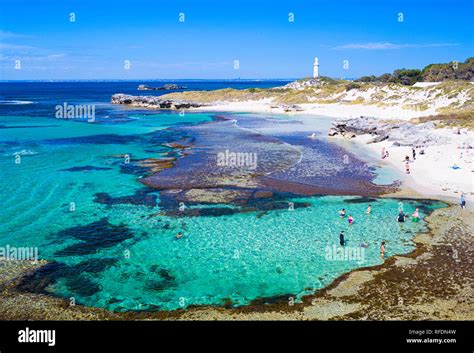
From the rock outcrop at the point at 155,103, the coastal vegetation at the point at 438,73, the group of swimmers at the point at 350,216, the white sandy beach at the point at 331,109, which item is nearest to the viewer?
the group of swimmers at the point at 350,216

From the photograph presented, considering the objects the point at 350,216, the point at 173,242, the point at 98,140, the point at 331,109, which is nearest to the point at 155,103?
the point at 331,109

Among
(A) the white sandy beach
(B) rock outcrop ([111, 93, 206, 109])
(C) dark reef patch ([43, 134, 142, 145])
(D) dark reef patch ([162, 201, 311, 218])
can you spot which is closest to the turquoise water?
(D) dark reef patch ([162, 201, 311, 218])

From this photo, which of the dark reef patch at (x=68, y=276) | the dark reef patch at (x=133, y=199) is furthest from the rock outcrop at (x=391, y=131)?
the dark reef patch at (x=68, y=276)

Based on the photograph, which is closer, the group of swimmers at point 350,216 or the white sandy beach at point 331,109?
the group of swimmers at point 350,216

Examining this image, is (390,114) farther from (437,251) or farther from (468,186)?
(437,251)

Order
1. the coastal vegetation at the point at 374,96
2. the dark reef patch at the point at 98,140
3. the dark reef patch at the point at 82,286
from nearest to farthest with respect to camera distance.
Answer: the dark reef patch at the point at 82,286 < the dark reef patch at the point at 98,140 < the coastal vegetation at the point at 374,96

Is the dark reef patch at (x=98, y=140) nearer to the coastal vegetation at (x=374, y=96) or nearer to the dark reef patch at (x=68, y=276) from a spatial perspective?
the dark reef patch at (x=68, y=276)

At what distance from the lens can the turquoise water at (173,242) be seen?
757 inches

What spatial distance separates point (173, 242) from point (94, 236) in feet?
16.7

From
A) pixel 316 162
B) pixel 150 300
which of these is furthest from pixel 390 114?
pixel 150 300

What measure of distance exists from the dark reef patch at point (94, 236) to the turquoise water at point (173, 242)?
60mm
